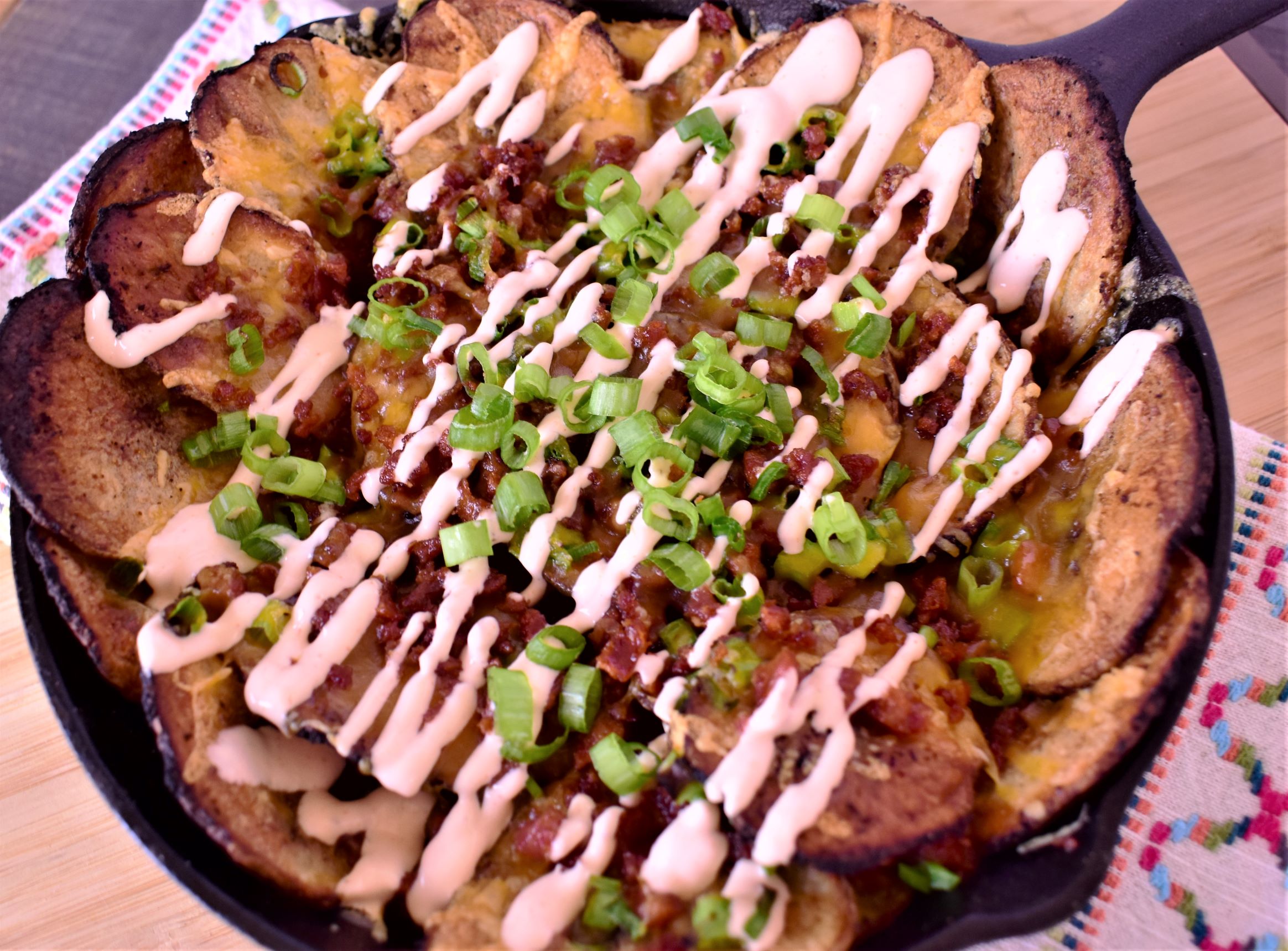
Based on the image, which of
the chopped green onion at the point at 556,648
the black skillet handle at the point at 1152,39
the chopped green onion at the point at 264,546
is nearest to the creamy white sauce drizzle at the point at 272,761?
the chopped green onion at the point at 264,546

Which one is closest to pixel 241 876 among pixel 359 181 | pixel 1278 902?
pixel 359 181

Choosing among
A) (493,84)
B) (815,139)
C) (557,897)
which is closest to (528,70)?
(493,84)

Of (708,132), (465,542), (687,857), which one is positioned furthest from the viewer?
(708,132)

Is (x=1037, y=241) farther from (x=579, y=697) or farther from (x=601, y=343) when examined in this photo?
(x=579, y=697)

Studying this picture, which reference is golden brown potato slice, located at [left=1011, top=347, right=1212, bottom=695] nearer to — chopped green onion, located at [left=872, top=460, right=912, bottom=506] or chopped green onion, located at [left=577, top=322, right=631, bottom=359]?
chopped green onion, located at [left=872, top=460, right=912, bottom=506]

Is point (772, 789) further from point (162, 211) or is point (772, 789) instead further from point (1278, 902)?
point (162, 211)
